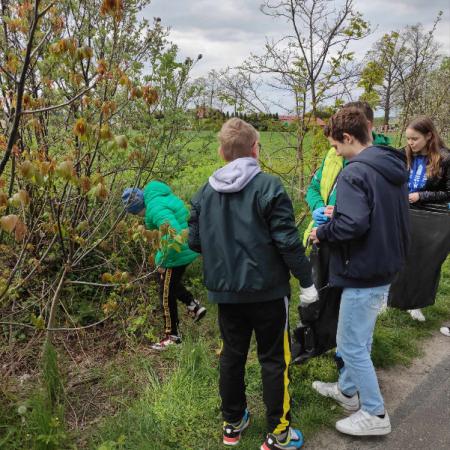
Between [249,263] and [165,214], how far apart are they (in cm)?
132

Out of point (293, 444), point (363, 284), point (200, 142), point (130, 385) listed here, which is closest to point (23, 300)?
point (130, 385)

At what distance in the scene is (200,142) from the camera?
533cm

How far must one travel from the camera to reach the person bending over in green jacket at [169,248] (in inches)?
139

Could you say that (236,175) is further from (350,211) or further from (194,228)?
(350,211)

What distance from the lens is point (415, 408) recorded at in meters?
3.11

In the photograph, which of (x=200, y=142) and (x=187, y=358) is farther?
(x=200, y=142)

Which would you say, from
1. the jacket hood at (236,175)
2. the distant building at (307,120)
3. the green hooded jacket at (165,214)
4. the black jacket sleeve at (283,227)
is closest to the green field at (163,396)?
the green hooded jacket at (165,214)

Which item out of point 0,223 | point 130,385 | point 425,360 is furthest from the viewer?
Result: point 425,360

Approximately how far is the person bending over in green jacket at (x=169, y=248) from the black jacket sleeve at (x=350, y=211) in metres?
1.30

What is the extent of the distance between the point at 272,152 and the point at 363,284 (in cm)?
342

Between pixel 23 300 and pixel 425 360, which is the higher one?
pixel 23 300

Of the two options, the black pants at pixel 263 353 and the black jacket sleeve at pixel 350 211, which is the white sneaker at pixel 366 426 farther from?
the black jacket sleeve at pixel 350 211

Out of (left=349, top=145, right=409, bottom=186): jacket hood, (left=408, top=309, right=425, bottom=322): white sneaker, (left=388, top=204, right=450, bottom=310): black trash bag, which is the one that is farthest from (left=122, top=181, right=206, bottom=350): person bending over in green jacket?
(left=408, top=309, right=425, bottom=322): white sneaker

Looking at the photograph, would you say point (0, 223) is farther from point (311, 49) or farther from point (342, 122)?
point (311, 49)
